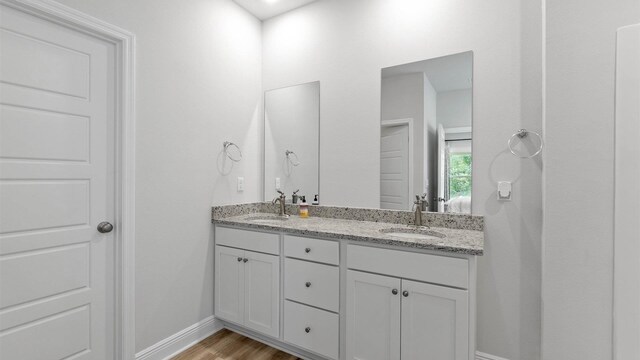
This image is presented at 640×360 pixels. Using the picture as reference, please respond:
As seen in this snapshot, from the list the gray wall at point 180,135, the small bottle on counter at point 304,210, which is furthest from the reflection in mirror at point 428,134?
the gray wall at point 180,135

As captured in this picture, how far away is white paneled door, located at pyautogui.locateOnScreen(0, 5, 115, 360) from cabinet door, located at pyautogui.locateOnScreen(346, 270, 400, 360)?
1.45 meters

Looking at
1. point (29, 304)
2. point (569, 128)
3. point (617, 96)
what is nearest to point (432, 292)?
point (569, 128)

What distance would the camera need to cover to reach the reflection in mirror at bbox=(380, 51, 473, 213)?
198cm

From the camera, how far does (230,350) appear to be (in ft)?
7.04

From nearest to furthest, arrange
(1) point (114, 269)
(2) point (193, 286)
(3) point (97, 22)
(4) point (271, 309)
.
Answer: (3) point (97, 22)
(1) point (114, 269)
(4) point (271, 309)
(2) point (193, 286)

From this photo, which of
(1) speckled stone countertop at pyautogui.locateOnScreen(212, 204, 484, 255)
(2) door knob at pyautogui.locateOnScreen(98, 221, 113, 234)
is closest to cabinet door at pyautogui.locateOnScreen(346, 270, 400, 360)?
(1) speckled stone countertop at pyautogui.locateOnScreen(212, 204, 484, 255)

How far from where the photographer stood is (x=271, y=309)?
81.7 inches

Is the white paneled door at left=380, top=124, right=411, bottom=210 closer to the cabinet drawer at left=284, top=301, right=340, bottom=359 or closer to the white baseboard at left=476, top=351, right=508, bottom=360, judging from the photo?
the cabinet drawer at left=284, top=301, right=340, bottom=359

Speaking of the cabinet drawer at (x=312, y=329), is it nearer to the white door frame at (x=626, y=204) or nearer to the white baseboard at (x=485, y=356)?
the white baseboard at (x=485, y=356)

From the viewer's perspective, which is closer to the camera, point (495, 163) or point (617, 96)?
point (617, 96)

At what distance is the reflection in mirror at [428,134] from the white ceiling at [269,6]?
3.50 ft

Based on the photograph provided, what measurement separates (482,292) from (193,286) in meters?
2.02

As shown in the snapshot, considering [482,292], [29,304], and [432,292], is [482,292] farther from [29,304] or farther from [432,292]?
[29,304]

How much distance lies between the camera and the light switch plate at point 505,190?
1816 mm
